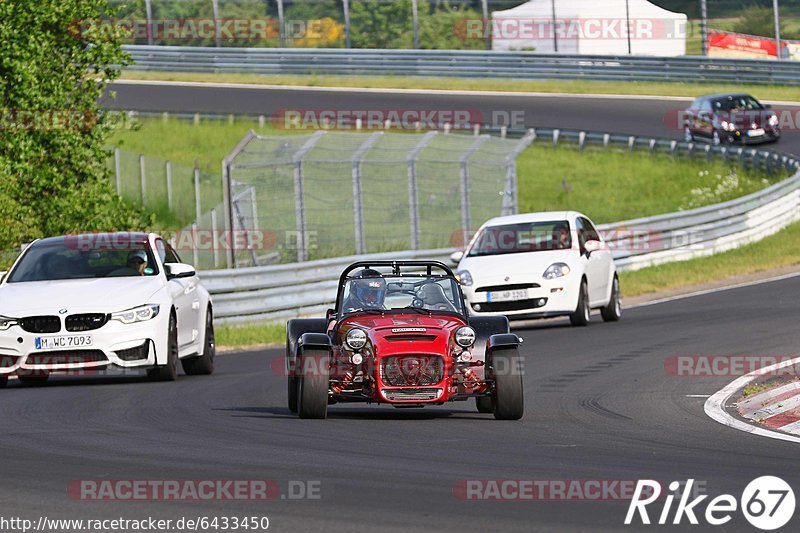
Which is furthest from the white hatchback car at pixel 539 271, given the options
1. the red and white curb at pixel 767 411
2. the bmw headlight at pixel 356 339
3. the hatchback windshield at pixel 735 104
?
the hatchback windshield at pixel 735 104

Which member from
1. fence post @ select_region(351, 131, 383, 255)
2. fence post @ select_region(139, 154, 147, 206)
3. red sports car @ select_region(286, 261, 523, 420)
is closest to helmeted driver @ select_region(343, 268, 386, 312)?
red sports car @ select_region(286, 261, 523, 420)

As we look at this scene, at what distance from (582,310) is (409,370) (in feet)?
32.6

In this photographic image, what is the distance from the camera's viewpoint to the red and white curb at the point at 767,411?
10.8m

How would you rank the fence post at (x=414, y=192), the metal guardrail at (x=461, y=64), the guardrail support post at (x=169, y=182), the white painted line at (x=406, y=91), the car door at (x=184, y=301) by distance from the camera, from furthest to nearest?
the metal guardrail at (x=461, y=64) → the white painted line at (x=406, y=91) → the guardrail support post at (x=169, y=182) → the fence post at (x=414, y=192) → the car door at (x=184, y=301)

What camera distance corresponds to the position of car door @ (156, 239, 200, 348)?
15.7 meters

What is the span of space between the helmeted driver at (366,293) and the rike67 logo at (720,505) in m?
4.44

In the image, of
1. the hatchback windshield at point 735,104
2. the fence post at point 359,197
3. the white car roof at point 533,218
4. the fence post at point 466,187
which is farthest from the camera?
the hatchback windshield at point 735,104

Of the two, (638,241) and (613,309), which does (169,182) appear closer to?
(638,241)

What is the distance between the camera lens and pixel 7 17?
22.2 metres

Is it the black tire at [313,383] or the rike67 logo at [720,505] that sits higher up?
the rike67 logo at [720,505]

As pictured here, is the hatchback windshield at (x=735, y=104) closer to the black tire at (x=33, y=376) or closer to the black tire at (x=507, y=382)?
the black tire at (x=33, y=376)

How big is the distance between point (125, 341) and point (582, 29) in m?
37.9

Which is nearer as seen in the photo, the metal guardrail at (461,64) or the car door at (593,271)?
the car door at (593,271)

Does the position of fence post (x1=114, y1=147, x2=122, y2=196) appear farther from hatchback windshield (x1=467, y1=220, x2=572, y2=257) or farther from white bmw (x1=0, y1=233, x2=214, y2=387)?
white bmw (x1=0, y1=233, x2=214, y2=387)
